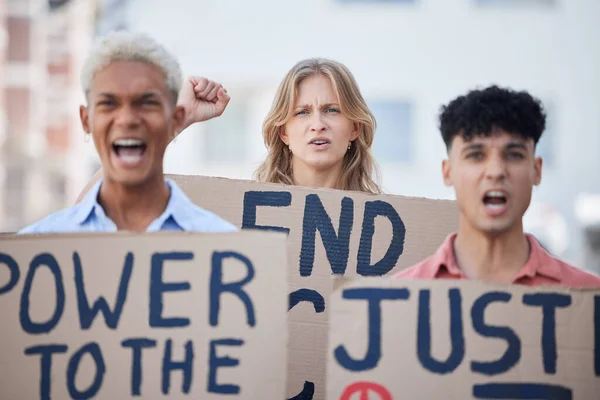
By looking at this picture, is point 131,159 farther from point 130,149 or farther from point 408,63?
point 408,63

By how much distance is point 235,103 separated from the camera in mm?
17156

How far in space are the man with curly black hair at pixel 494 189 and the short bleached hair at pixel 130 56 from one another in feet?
2.69

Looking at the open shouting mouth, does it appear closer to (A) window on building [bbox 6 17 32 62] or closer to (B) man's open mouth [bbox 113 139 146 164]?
(B) man's open mouth [bbox 113 139 146 164]

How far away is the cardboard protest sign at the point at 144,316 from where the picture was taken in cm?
320

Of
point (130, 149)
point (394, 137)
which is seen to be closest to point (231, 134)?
point (394, 137)

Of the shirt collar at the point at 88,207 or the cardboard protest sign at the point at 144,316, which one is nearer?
the cardboard protest sign at the point at 144,316

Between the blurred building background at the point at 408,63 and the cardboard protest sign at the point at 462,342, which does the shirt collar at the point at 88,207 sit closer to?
the cardboard protest sign at the point at 462,342

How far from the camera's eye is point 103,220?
11.1 ft

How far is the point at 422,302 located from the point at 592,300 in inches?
18.8

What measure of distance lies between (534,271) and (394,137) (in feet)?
44.7

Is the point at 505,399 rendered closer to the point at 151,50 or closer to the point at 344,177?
the point at 151,50

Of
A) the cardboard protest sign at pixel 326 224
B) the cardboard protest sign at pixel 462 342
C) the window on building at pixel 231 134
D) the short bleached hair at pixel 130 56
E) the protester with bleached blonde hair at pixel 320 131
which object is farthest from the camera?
the window on building at pixel 231 134

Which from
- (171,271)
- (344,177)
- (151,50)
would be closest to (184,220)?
(171,271)

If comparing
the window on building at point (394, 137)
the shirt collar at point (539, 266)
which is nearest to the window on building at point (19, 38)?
the window on building at point (394, 137)
